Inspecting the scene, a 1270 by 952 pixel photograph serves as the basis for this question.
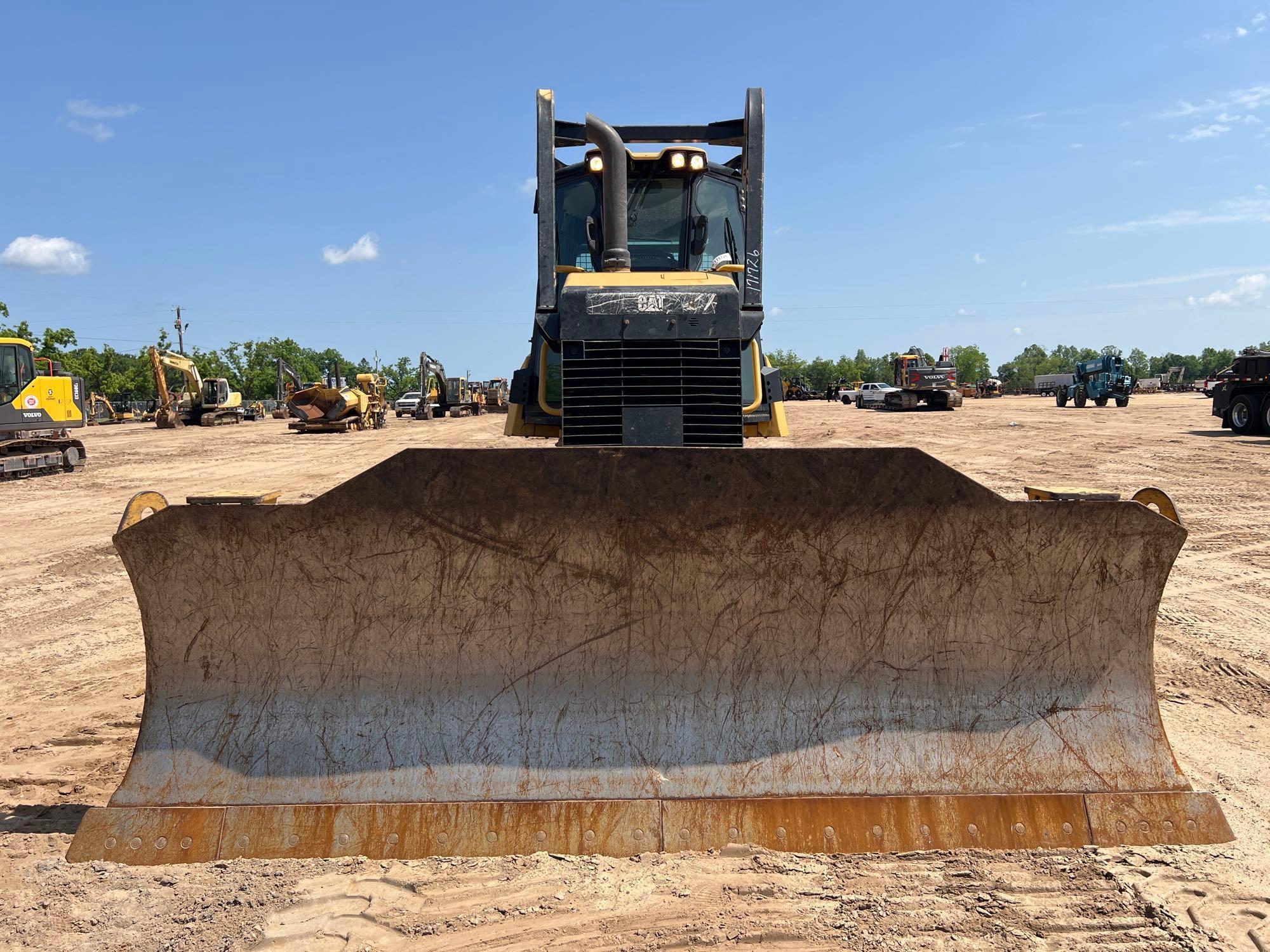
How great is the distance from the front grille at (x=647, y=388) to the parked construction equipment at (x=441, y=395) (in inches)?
1469

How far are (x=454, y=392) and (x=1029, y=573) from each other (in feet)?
148

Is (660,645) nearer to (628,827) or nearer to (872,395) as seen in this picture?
(628,827)

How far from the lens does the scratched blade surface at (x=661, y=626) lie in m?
2.67

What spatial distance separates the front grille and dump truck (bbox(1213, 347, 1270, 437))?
66.7 feet

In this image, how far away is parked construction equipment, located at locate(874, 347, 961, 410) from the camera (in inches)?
1563

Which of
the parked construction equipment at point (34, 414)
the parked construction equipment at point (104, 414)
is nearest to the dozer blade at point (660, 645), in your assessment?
the parked construction equipment at point (34, 414)

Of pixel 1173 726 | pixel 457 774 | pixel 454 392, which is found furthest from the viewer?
pixel 454 392

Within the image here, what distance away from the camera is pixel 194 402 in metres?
35.9

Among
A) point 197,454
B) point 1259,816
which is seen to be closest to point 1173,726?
point 1259,816

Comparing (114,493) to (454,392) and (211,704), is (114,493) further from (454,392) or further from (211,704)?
(454,392)

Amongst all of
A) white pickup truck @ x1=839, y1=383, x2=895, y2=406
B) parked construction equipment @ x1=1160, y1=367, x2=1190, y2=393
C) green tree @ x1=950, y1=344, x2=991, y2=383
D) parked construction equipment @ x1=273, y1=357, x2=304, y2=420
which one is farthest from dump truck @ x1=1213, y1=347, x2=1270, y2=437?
green tree @ x1=950, y1=344, x2=991, y2=383

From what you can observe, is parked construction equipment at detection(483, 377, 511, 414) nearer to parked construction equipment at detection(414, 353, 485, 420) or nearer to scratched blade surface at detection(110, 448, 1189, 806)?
parked construction equipment at detection(414, 353, 485, 420)

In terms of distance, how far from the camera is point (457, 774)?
8.65ft

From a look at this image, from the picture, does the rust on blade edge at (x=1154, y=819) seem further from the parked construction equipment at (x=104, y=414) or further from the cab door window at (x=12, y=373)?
the parked construction equipment at (x=104, y=414)
